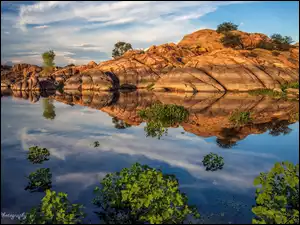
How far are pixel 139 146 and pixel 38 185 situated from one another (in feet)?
29.4

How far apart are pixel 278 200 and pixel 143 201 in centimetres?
407

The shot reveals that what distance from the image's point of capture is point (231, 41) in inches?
3944

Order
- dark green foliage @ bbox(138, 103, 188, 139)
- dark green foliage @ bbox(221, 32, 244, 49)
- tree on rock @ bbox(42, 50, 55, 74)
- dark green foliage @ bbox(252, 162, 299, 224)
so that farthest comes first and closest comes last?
tree on rock @ bbox(42, 50, 55, 74) → dark green foliage @ bbox(221, 32, 244, 49) → dark green foliage @ bbox(138, 103, 188, 139) → dark green foliage @ bbox(252, 162, 299, 224)

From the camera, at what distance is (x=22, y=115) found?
1362 inches

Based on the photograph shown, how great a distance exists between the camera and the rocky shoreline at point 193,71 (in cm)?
7400

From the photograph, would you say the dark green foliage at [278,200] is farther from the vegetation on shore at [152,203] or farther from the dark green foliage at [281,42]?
the dark green foliage at [281,42]

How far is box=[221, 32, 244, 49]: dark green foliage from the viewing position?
330 ft

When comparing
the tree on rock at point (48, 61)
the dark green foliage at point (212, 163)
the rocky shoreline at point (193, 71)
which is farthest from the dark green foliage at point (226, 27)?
the dark green foliage at point (212, 163)

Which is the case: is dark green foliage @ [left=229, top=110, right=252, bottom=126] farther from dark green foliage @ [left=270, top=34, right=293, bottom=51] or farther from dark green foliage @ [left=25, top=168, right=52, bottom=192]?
dark green foliage @ [left=270, top=34, right=293, bottom=51]

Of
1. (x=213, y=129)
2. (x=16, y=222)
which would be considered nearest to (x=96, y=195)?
(x=16, y=222)

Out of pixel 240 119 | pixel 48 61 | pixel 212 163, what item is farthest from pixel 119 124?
pixel 48 61

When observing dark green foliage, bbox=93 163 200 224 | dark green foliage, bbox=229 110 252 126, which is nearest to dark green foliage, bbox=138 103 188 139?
dark green foliage, bbox=229 110 252 126

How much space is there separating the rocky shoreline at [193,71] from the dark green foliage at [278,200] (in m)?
63.7

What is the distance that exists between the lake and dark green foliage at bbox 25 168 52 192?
12.7 inches
